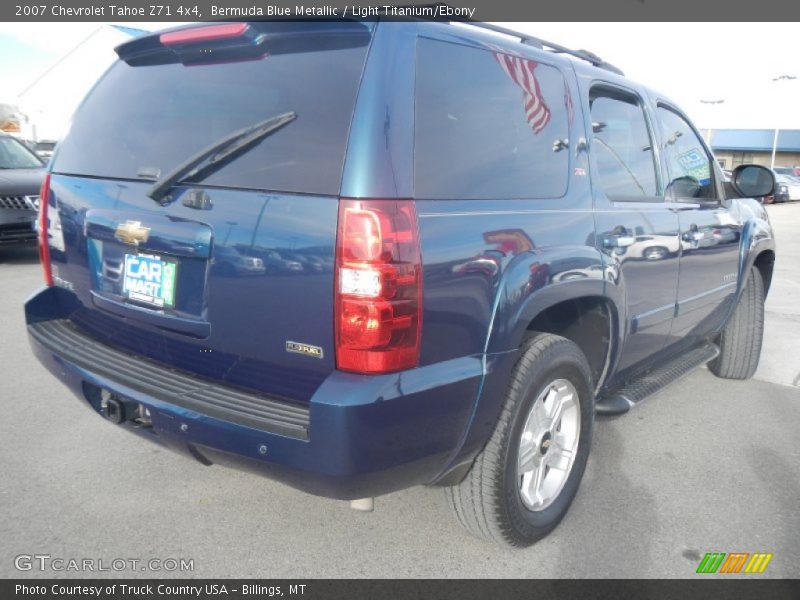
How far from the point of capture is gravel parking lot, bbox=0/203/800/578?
8.46 ft

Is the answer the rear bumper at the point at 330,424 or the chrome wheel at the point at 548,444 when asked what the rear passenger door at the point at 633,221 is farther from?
the rear bumper at the point at 330,424

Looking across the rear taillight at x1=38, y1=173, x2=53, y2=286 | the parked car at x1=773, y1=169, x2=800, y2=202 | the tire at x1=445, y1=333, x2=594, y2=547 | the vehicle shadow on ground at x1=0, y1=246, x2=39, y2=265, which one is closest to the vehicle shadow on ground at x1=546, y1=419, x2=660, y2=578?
the tire at x1=445, y1=333, x2=594, y2=547

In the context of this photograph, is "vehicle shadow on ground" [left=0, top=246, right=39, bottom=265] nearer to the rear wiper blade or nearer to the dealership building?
the rear wiper blade

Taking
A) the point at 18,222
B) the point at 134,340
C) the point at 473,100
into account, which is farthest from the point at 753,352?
the point at 18,222

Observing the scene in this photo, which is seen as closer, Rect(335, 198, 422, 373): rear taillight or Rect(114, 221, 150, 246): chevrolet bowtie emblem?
Rect(335, 198, 422, 373): rear taillight

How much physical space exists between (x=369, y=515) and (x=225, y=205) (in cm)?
152

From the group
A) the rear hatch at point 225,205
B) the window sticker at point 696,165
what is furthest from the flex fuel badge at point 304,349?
the window sticker at point 696,165

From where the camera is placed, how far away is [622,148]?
3.30m

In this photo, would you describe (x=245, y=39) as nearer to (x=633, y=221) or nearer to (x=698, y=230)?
(x=633, y=221)

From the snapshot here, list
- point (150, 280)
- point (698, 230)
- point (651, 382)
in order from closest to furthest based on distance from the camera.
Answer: point (150, 280) → point (651, 382) → point (698, 230)

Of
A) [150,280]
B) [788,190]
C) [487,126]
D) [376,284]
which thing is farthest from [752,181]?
[788,190]

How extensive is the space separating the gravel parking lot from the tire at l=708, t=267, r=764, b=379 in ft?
3.09

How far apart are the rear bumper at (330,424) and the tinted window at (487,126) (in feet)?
2.00

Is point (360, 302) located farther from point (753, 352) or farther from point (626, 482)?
point (753, 352)
